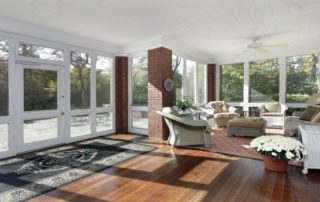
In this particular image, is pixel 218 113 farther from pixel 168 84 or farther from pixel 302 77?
pixel 302 77

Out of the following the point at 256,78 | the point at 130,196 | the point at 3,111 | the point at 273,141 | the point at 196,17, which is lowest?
the point at 130,196

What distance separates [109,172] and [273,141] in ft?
8.62

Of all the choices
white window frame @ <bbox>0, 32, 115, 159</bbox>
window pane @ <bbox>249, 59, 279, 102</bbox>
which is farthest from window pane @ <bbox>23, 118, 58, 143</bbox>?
window pane @ <bbox>249, 59, 279, 102</bbox>

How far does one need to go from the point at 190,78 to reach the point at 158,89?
2.13 meters

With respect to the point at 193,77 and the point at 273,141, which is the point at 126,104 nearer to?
the point at 193,77

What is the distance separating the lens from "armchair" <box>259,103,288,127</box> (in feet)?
23.3

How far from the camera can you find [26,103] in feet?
15.4

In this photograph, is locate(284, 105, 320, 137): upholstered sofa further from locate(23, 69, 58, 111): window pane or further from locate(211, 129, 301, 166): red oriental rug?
locate(23, 69, 58, 111): window pane

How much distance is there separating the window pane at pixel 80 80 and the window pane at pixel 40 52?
421mm

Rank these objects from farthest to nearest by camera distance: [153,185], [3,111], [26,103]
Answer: [26,103], [3,111], [153,185]

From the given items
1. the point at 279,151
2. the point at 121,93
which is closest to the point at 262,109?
the point at 279,151

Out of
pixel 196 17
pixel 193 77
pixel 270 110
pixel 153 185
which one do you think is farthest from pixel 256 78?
pixel 153 185

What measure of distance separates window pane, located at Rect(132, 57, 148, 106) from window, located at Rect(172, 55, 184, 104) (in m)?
0.84

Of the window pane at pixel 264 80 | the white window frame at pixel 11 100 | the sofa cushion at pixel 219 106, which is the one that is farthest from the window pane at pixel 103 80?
the window pane at pixel 264 80
